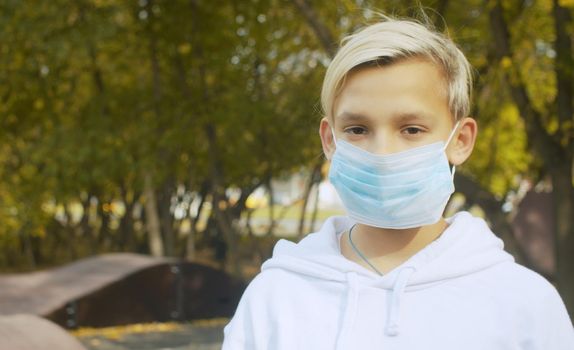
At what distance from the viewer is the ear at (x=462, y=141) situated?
2.39 m

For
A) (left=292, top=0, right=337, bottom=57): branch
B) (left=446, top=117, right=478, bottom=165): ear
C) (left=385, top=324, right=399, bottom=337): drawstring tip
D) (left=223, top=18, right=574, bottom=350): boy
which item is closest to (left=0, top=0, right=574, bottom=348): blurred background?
(left=292, top=0, right=337, bottom=57): branch

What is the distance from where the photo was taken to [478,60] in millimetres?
14273

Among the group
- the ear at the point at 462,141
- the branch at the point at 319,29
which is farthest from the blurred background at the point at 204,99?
the ear at the point at 462,141

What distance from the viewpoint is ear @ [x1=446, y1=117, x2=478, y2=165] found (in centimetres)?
239

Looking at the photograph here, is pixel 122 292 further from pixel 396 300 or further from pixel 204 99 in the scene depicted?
pixel 396 300

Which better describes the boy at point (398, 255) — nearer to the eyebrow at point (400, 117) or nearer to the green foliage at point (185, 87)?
the eyebrow at point (400, 117)

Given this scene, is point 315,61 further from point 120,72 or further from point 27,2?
point 27,2

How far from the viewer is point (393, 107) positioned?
7.27 ft

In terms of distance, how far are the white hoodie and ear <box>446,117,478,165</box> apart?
154 mm

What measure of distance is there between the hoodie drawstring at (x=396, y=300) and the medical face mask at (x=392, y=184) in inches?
4.6

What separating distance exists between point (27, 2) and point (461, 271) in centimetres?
1105

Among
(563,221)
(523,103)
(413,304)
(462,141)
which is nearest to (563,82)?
(523,103)

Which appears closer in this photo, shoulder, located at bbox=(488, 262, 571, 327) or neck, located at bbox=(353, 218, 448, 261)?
shoulder, located at bbox=(488, 262, 571, 327)

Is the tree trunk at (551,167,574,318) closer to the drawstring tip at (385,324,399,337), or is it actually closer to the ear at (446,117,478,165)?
the ear at (446,117,478,165)
